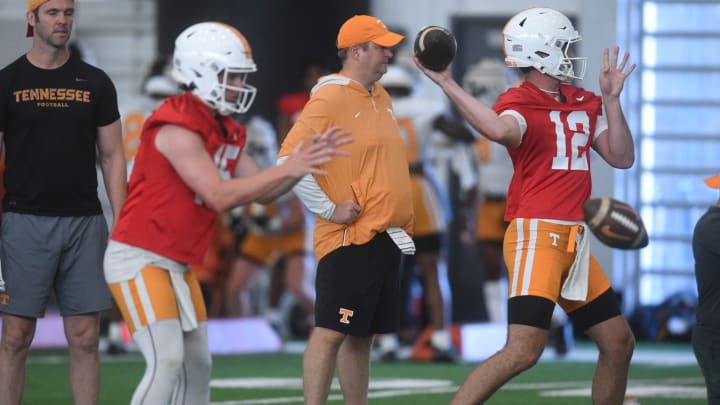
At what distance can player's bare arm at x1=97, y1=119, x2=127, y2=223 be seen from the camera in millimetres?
6258

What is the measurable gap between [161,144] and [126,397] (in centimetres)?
336

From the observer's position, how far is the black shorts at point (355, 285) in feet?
20.2

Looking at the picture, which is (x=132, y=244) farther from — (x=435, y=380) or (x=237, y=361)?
(x=237, y=361)

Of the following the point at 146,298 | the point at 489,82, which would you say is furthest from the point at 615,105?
the point at 489,82

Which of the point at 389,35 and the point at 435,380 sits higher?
the point at 389,35

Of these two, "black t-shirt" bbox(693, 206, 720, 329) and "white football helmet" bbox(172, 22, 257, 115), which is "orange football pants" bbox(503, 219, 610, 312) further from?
"white football helmet" bbox(172, 22, 257, 115)

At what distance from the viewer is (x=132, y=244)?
530 centimetres

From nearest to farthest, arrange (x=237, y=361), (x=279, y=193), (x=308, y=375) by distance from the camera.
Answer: (x=279, y=193) → (x=308, y=375) → (x=237, y=361)

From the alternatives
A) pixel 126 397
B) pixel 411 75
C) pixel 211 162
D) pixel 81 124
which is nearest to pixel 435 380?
pixel 126 397

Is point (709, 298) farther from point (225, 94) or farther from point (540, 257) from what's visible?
point (225, 94)

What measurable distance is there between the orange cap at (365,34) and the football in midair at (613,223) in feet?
4.27

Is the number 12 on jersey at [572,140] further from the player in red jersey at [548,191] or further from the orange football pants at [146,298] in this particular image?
the orange football pants at [146,298]

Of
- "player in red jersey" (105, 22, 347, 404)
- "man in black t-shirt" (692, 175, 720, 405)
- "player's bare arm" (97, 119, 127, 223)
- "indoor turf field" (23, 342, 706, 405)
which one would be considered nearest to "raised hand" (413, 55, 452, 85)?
"player in red jersey" (105, 22, 347, 404)

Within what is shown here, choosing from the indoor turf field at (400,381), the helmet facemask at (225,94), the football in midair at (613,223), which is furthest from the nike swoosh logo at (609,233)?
the indoor turf field at (400,381)
